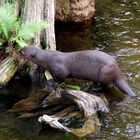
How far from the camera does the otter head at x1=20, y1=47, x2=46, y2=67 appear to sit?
6.55m

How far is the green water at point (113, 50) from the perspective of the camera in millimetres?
5484

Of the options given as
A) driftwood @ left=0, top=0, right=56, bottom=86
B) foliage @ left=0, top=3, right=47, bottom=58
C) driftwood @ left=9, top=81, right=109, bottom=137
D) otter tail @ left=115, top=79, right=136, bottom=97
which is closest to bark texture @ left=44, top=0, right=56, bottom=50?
driftwood @ left=0, top=0, right=56, bottom=86

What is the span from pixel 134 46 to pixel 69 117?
2.44 meters

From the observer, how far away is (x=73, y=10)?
337 inches

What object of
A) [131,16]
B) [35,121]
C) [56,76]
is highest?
[131,16]

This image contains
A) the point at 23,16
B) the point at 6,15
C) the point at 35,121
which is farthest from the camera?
the point at 23,16

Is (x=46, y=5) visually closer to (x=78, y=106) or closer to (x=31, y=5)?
(x=31, y=5)


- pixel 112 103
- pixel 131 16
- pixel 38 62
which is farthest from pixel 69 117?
pixel 131 16

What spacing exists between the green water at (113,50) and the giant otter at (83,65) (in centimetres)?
34

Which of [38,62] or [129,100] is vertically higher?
[38,62]

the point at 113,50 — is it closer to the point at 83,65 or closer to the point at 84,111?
the point at 83,65

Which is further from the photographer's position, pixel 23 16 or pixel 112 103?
pixel 23 16

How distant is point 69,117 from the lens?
577 cm

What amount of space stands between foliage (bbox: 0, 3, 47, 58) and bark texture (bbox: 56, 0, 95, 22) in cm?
189
